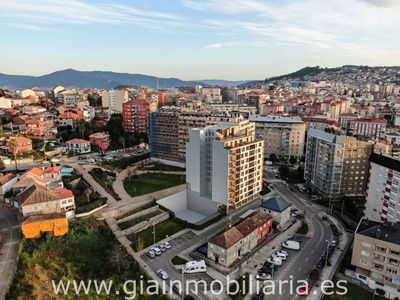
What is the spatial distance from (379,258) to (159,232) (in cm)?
2182

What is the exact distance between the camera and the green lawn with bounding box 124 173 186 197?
4428 centimetres

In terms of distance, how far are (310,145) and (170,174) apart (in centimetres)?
2422

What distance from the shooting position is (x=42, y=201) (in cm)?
3241

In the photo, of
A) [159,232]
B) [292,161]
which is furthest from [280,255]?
[292,161]

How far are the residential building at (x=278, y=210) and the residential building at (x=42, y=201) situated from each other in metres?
22.0

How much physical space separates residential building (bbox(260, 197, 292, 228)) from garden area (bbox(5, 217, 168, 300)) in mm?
16705

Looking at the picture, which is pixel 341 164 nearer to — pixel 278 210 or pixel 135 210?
pixel 278 210

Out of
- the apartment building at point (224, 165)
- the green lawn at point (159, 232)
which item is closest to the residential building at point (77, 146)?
the apartment building at point (224, 165)

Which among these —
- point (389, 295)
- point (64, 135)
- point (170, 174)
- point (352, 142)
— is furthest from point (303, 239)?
point (64, 135)

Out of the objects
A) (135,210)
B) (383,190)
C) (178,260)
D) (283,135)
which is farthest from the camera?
(283,135)

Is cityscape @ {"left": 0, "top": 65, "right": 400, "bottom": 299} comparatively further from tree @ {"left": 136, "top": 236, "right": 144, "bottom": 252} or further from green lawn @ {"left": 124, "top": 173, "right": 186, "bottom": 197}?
green lawn @ {"left": 124, "top": 173, "right": 186, "bottom": 197}

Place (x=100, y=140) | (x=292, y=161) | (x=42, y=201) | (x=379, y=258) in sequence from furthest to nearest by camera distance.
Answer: (x=292, y=161) → (x=100, y=140) → (x=42, y=201) → (x=379, y=258)

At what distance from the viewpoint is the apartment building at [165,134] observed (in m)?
59.5

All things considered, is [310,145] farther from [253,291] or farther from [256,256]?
[253,291]
